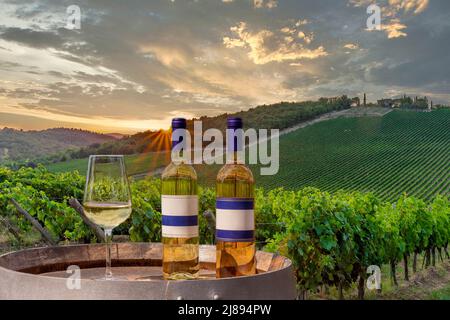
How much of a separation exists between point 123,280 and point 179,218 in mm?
315

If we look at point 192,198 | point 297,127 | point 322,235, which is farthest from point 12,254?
point 297,127

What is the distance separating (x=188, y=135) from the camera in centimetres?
178

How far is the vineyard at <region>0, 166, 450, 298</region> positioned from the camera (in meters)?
5.67

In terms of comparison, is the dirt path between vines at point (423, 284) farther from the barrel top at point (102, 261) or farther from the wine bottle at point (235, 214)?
the wine bottle at point (235, 214)

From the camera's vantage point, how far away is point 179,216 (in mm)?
1771

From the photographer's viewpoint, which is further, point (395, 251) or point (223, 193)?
point (395, 251)

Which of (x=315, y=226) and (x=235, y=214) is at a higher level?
(x=235, y=214)

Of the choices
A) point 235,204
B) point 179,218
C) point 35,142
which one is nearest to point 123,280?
point 179,218

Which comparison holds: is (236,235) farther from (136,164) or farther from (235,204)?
(136,164)

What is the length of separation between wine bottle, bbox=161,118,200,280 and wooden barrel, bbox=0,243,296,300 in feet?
0.55

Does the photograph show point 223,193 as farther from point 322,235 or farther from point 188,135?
point 322,235

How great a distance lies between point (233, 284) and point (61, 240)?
6.05m

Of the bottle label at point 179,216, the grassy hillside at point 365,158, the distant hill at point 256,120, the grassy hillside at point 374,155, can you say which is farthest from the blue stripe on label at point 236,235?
the grassy hillside at point 374,155
